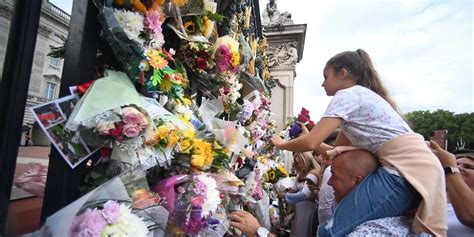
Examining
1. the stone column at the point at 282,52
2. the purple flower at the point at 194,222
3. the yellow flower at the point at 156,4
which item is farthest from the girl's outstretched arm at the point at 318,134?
the stone column at the point at 282,52

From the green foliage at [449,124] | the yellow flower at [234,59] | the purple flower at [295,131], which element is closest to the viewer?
the yellow flower at [234,59]

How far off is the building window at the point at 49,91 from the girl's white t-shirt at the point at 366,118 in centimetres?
141

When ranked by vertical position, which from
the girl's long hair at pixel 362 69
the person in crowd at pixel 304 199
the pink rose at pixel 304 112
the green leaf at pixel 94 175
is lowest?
the person in crowd at pixel 304 199

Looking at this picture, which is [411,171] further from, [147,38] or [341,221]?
[147,38]

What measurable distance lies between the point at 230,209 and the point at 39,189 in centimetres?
110

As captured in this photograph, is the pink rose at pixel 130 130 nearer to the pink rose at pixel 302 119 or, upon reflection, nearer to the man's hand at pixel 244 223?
the man's hand at pixel 244 223

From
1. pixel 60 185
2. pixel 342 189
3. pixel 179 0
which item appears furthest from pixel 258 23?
pixel 60 185

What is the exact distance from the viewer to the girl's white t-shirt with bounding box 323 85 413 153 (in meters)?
1.59

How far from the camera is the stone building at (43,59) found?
1124 millimetres

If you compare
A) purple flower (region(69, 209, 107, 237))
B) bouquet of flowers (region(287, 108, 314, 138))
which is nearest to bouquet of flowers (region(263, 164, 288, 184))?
bouquet of flowers (region(287, 108, 314, 138))

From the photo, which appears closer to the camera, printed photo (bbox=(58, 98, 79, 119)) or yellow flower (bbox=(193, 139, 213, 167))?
printed photo (bbox=(58, 98, 79, 119))

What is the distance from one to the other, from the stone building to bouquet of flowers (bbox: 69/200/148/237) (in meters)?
0.42

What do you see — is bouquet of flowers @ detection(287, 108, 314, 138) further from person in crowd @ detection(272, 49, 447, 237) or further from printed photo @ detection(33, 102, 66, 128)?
printed photo @ detection(33, 102, 66, 128)

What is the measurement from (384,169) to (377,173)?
0.04m
